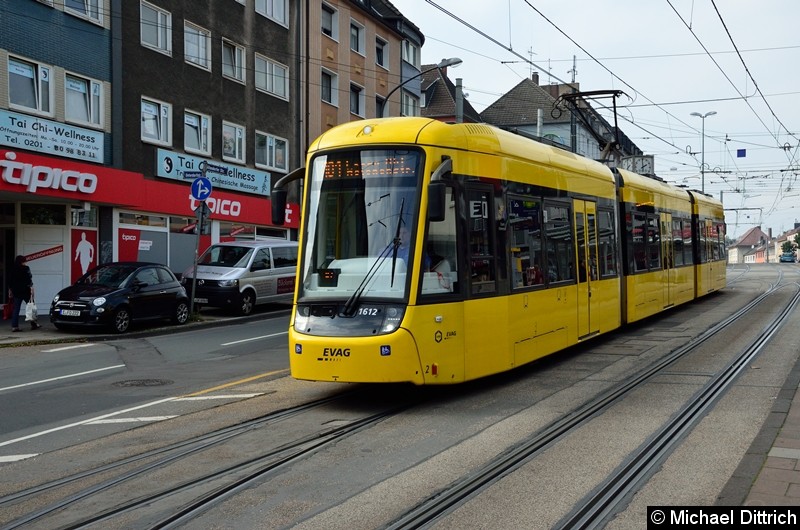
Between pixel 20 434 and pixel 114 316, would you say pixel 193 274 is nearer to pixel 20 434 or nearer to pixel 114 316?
pixel 114 316

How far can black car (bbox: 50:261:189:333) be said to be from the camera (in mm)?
17828

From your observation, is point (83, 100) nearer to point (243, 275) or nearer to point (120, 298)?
point (243, 275)

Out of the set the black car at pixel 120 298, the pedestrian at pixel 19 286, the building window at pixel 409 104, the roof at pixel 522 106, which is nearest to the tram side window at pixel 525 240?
the black car at pixel 120 298

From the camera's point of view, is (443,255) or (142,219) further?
(142,219)

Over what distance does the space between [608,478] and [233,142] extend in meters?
25.6

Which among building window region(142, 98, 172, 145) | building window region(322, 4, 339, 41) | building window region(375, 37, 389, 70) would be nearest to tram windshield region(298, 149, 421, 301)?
building window region(142, 98, 172, 145)

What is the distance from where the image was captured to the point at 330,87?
121ft

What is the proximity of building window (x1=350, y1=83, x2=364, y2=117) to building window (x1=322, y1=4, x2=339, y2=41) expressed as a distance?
2.83 m

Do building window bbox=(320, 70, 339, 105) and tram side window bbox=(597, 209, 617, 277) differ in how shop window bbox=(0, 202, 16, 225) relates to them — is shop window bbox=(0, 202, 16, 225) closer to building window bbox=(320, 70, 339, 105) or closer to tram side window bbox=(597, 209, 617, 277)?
tram side window bbox=(597, 209, 617, 277)

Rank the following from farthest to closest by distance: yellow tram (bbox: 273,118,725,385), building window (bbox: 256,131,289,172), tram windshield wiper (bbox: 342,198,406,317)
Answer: building window (bbox: 256,131,289,172)
tram windshield wiper (bbox: 342,198,406,317)
yellow tram (bbox: 273,118,725,385)

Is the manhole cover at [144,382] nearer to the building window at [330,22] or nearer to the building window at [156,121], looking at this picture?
the building window at [156,121]

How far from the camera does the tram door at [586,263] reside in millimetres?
13156

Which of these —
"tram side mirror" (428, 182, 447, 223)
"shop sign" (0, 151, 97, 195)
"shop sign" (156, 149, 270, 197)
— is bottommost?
"tram side mirror" (428, 182, 447, 223)

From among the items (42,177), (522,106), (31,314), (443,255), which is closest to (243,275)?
(42,177)
